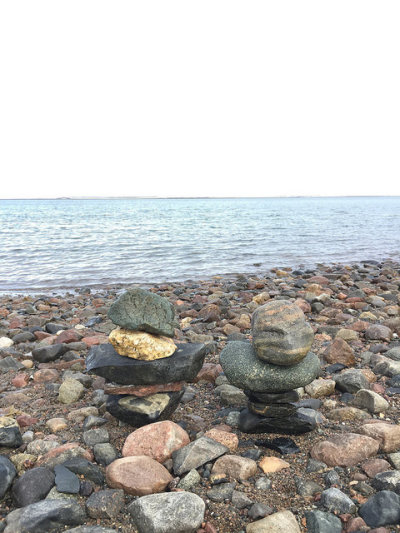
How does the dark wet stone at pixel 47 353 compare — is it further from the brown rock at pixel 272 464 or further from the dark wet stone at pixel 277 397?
the brown rock at pixel 272 464

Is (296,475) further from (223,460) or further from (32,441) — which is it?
(32,441)

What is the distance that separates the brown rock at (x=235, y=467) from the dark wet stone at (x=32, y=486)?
1306 millimetres

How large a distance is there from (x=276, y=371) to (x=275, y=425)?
1.68 feet

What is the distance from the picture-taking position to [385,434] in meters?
3.72

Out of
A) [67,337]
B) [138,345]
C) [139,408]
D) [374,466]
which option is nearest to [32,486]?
[139,408]

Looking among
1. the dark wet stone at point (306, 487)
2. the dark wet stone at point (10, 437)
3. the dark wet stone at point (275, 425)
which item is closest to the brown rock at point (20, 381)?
the dark wet stone at point (10, 437)

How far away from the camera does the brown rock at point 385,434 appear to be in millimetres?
3672

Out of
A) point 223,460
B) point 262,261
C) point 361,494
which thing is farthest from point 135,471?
point 262,261

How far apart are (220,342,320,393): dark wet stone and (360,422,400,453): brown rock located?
0.67m

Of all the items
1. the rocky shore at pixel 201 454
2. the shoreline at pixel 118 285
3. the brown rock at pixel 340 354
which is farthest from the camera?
the shoreline at pixel 118 285

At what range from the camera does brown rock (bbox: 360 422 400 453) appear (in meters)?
3.67

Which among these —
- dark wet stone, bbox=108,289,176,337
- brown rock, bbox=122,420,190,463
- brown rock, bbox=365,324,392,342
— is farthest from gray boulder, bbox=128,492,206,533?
brown rock, bbox=365,324,392,342

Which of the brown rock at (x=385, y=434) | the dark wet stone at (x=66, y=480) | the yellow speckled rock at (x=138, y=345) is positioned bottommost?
the dark wet stone at (x=66, y=480)

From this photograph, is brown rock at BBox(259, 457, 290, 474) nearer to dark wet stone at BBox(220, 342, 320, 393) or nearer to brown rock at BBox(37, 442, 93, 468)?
dark wet stone at BBox(220, 342, 320, 393)
